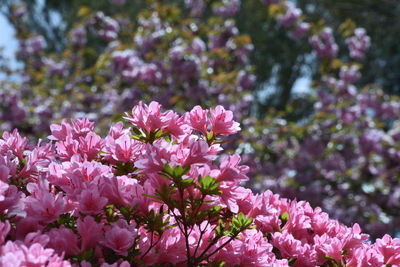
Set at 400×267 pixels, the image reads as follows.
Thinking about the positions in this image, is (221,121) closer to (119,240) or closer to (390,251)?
(119,240)

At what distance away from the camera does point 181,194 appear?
4.49 feet

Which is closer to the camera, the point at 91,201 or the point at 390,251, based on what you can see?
the point at 91,201

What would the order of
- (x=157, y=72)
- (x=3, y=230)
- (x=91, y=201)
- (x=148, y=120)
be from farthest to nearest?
(x=157, y=72) → (x=148, y=120) → (x=91, y=201) → (x=3, y=230)

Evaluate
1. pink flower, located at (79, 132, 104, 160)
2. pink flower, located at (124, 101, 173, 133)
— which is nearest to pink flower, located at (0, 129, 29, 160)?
pink flower, located at (79, 132, 104, 160)

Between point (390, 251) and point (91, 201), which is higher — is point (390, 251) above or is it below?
below

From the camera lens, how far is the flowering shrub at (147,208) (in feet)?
4.41

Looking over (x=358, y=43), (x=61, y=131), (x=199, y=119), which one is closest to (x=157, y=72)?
(x=358, y=43)

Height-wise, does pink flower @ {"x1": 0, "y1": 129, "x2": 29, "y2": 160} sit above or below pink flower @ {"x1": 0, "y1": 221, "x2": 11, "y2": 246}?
below

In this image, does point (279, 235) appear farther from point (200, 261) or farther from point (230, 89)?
point (230, 89)

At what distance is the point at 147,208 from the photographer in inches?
57.7

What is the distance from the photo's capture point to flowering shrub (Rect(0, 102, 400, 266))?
1.34m

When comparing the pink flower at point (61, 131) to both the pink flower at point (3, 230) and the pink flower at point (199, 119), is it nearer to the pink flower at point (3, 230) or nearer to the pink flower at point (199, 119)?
the pink flower at point (199, 119)

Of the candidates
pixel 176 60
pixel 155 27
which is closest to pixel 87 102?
pixel 155 27

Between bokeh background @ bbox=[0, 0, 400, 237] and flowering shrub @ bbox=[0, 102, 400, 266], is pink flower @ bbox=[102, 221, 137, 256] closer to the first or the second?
flowering shrub @ bbox=[0, 102, 400, 266]
